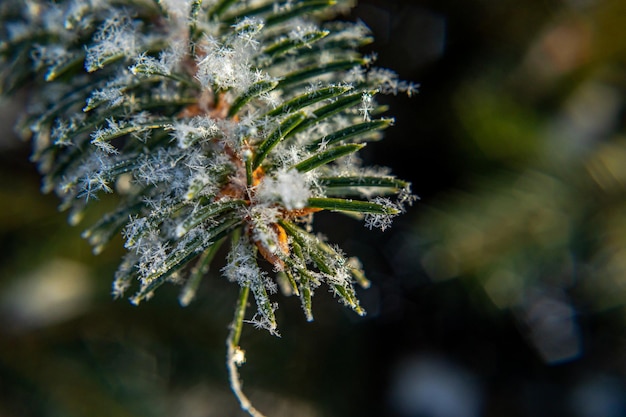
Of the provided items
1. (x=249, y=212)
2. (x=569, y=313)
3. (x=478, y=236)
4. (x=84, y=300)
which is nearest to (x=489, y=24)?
(x=478, y=236)

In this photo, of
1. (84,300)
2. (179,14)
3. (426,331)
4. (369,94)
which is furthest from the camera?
(426,331)

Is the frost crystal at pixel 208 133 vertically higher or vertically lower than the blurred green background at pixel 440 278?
higher

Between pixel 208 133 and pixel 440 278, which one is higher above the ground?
pixel 208 133

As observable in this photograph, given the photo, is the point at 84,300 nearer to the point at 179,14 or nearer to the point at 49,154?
the point at 49,154

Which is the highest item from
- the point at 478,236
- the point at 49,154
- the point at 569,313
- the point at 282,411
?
the point at 49,154

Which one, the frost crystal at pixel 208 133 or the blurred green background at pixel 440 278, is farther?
the blurred green background at pixel 440 278

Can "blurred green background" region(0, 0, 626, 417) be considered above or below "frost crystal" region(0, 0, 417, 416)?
below

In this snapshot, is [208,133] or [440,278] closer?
[208,133]

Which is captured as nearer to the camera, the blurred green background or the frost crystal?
the frost crystal
